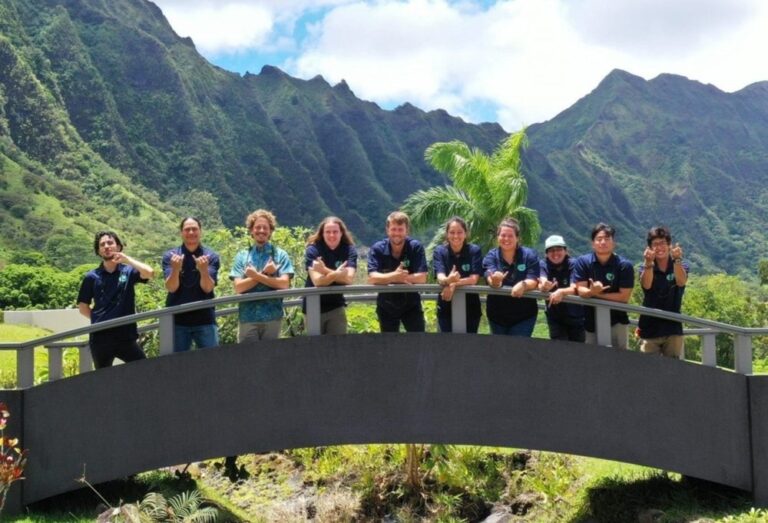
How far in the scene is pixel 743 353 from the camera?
7629mm

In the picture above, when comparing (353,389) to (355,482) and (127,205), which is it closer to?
(355,482)

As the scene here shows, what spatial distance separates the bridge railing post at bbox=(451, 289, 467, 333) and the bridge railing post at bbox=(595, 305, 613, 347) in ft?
3.99

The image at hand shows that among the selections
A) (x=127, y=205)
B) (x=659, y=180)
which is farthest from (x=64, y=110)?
(x=659, y=180)

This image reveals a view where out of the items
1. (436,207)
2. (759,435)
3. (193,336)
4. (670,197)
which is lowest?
(759,435)

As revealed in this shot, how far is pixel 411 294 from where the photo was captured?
24.3 ft

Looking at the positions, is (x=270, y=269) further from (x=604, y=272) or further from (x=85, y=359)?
(x=604, y=272)

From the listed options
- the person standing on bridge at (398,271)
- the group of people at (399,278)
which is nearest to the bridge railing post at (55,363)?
the group of people at (399,278)

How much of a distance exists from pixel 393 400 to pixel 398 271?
1329 mm

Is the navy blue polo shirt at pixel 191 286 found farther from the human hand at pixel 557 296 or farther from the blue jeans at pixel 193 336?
the human hand at pixel 557 296

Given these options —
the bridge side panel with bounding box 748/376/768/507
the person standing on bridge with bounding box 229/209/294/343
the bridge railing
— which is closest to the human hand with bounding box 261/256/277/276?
the person standing on bridge with bounding box 229/209/294/343

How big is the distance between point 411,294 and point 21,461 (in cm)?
397

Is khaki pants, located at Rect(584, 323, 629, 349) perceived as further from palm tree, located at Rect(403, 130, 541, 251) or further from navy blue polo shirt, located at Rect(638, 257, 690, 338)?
palm tree, located at Rect(403, 130, 541, 251)

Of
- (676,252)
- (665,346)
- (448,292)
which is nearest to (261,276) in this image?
(448,292)

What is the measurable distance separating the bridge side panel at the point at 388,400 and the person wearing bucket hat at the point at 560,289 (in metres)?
0.17
